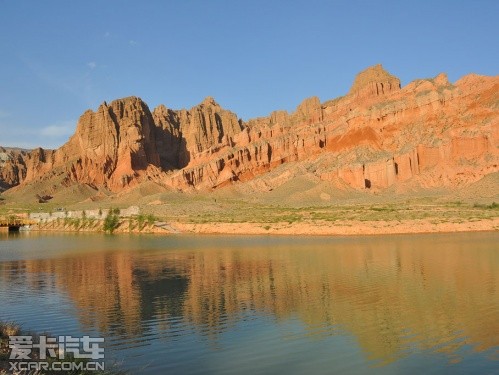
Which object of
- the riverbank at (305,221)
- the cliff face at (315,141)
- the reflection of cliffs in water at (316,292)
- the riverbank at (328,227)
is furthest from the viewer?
the cliff face at (315,141)

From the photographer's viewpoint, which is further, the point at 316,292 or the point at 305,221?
the point at 305,221

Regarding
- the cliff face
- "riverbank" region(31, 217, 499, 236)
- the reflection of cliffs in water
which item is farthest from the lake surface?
the cliff face

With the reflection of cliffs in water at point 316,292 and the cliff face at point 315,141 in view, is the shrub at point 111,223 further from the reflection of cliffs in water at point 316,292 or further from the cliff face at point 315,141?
the cliff face at point 315,141

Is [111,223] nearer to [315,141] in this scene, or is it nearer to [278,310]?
[278,310]

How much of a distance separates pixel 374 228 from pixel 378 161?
51.9 meters

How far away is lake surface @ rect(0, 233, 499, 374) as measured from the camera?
36.5 ft

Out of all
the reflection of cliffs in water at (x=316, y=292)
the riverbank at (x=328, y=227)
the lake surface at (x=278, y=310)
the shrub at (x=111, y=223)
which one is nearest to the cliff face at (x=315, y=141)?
the riverbank at (x=328, y=227)

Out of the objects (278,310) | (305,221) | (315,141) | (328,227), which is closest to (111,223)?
(305,221)

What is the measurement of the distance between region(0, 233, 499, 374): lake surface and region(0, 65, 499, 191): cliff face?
67.2 meters

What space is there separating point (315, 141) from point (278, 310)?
108m

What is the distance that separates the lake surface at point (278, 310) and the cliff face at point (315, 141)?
67159mm

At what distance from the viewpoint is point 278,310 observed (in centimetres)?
1595

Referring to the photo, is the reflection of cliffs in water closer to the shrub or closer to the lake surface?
the lake surface

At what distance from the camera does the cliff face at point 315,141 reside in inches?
3711
